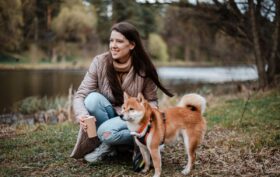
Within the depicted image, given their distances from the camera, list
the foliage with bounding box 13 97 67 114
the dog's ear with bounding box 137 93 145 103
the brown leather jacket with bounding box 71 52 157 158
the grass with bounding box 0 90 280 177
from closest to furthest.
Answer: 1. the dog's ear with bounding box 137 93 145 103
2. the grass with bounding box 0 90 280 177
3. the brown leather jacket with bounding box 71 52 157 158
4. the foliage with bounding box 13 97 67 114

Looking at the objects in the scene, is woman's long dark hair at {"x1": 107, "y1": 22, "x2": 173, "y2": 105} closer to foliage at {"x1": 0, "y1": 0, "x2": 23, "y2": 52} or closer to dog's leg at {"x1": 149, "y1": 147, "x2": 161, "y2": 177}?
dog's leg at {"x1": 149, "y1": 147, "x2": 161, "y2": 177}

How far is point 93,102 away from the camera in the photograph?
3.82 m

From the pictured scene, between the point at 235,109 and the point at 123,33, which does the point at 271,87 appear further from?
the point at 123,33

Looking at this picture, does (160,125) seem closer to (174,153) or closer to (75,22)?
(174,153)

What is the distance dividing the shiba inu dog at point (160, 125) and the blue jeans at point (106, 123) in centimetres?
26

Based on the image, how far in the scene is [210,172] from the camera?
12.1 ft

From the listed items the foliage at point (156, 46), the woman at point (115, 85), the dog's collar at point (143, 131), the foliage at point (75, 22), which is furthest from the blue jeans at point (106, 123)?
the foliage at point (156, 46)

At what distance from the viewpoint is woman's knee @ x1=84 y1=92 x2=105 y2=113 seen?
3.83m

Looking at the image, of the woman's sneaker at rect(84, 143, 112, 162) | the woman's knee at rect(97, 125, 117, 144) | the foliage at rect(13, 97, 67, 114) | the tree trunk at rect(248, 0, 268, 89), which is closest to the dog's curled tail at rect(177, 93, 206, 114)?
the woman's knee at rect(97, 125, 117, 144)

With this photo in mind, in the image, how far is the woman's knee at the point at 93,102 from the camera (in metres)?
3.83

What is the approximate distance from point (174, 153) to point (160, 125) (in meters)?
1.07

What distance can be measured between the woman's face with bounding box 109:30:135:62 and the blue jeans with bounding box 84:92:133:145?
1.53 feet

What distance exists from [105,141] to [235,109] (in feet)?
13.9

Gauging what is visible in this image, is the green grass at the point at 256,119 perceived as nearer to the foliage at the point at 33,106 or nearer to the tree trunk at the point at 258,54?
the tree trunk at the point at 258,54
